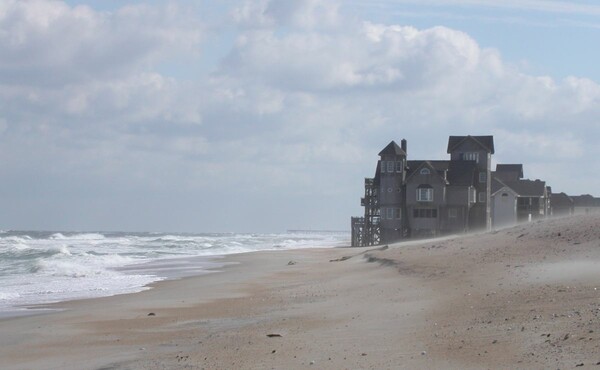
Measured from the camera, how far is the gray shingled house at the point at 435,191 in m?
64.8

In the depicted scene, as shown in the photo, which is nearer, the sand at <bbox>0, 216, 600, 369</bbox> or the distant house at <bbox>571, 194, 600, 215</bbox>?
the sand at <bbox>0, 216, 600, 369</bbox>

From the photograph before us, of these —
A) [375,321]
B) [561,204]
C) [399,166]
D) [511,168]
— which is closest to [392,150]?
[399,166]

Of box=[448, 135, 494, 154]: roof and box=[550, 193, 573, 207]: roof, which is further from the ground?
box=[448, 135, 494, 154]: roof

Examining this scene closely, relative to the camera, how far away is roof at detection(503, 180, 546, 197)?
79.9m

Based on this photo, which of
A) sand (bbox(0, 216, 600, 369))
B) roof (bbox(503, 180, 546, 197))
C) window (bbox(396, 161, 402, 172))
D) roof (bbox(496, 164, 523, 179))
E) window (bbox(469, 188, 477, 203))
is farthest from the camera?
roof (bbox(496, 164, 523, 179))

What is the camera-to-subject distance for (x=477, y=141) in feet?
225

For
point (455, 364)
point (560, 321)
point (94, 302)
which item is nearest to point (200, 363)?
point (455, 364)

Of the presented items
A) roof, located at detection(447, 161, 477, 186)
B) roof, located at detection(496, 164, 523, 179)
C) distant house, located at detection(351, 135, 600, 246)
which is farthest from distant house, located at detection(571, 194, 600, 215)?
roof, located at detection(447, 161, 477, 186)

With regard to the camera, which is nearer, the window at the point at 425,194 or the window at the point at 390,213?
the window at the point at 425,194

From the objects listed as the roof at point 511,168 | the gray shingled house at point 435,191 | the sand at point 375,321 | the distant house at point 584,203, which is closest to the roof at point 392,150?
the gray shingled house at point 435,191

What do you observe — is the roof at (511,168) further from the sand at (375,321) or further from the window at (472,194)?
the sand at (375,321)

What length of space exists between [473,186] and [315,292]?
145 feet

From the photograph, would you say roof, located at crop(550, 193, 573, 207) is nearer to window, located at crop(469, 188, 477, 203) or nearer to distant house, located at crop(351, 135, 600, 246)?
distant house, located at crop(351, 135, 600, 246)

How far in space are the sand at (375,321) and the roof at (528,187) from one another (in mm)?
51837
